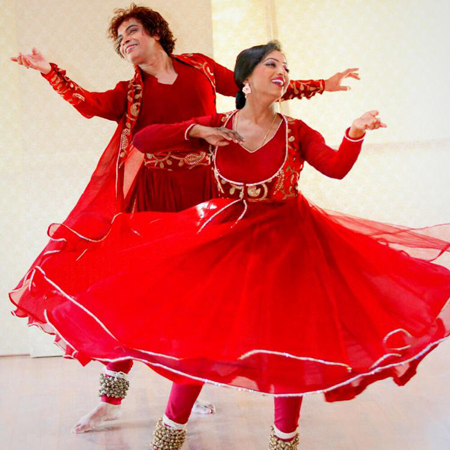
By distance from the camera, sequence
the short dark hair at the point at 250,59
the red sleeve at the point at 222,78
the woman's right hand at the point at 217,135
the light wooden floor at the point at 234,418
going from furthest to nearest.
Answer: the red sleeve at the point at 222,78, the light wooden floor at the point at 234,418, the short dark hair at the point at 250,59, the woman's right hand at the point at 217,135

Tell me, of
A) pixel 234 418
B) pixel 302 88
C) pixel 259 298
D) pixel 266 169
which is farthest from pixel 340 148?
pixel 234 418

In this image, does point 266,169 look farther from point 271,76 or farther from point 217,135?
point 271,76

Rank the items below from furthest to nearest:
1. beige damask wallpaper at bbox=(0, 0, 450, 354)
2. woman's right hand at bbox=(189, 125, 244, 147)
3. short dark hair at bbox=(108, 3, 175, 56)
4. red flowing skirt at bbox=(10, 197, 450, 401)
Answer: beige damask wallpaper at bbox=(0, 0, 450, 354) → short dark hair at bbox=(108, 3, 175, 56) → woman's right hand at bbox=(189, 125, 244, 147) → red flowing skirt at bbox=(10, 197, 450, 401)

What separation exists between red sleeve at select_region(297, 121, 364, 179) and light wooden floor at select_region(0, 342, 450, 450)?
966mm

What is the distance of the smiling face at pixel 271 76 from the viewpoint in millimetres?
2559

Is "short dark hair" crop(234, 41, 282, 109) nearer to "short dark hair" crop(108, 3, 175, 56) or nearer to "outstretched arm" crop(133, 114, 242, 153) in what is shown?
"outstretched arm" crop(133, 114, 242, 153)

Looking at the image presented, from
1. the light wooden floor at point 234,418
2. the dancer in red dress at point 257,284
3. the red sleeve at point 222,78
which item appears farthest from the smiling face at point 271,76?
the light wooden floor at point 234,418

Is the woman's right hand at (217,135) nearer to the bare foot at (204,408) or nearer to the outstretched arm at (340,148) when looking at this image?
the outstretched arm at (340,148)

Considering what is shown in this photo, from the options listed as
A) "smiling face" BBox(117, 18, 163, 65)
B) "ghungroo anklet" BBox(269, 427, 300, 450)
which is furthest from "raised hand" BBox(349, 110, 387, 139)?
"smiling face" BBox(117, 18, 163, 65)

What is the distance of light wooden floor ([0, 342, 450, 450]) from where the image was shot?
2.84 metres

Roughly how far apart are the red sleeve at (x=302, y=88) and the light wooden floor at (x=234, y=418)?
1186 millimetres

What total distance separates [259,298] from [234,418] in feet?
3.21

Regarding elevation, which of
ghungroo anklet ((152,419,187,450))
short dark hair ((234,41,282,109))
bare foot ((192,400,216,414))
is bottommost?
bare foot ((192,400,216,414))

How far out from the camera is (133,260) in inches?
99.7
